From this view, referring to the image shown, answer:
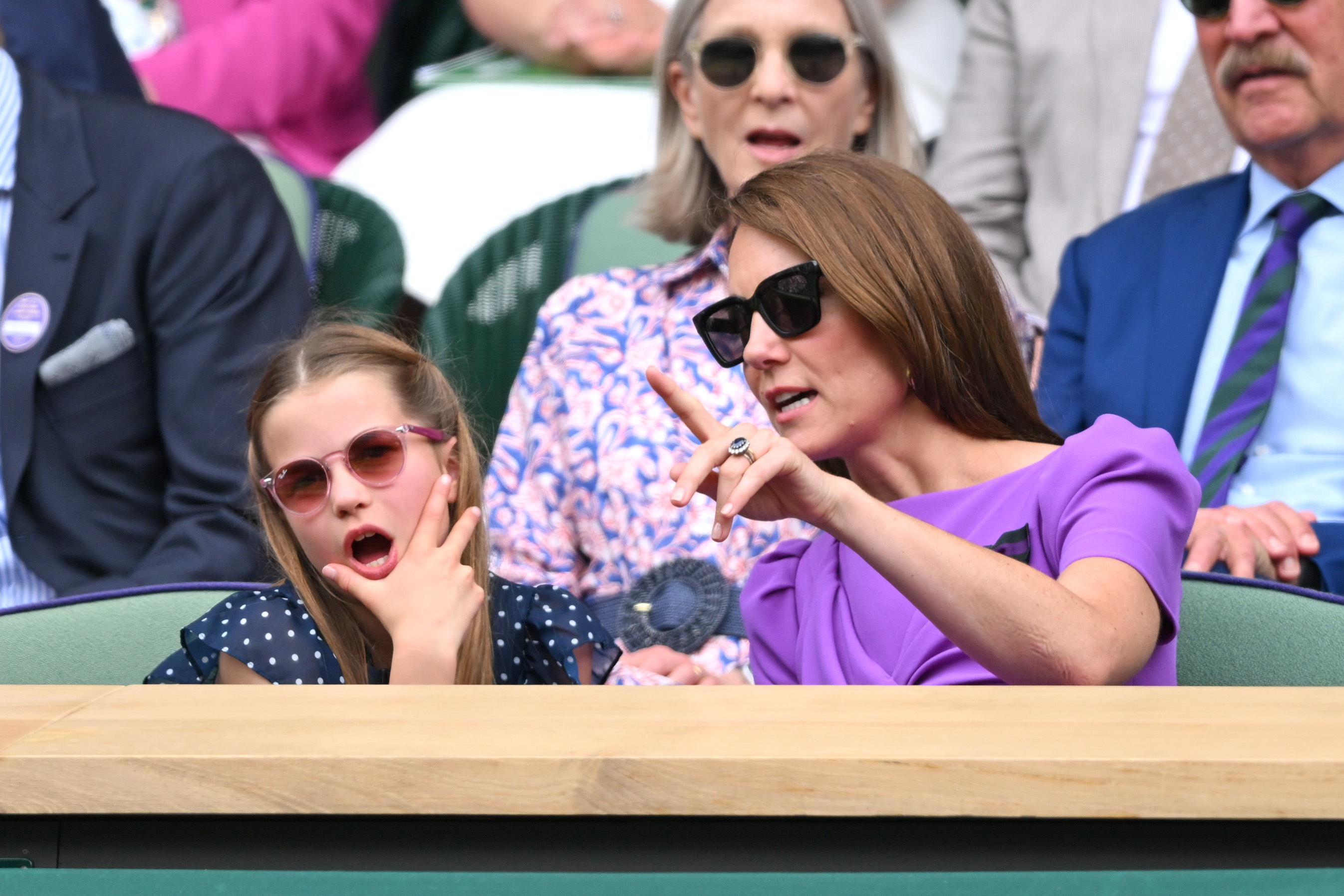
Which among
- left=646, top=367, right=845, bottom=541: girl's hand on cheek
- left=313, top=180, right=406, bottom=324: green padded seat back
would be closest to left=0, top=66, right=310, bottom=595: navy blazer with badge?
left=313, top=180, right=406, bottom=324: green padded seat back

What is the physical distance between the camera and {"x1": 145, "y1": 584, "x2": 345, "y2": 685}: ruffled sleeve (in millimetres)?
1583

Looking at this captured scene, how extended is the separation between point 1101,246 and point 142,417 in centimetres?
172

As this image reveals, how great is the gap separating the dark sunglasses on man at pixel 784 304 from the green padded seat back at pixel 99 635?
0.66 m

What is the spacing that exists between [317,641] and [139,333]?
108 centimetres

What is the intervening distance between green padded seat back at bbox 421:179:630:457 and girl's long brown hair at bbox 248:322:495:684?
3.19 feet

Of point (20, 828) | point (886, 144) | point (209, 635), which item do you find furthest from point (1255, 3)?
point (20, 828)

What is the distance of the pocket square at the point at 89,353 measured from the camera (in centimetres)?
246

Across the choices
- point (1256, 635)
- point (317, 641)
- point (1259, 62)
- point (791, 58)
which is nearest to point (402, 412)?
point (317, 641)

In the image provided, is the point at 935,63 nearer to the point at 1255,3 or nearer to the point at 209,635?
the point at 1255,3

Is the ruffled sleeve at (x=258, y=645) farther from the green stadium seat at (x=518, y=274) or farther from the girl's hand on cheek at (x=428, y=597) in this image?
the green stadium seat at (x=518, y=274)

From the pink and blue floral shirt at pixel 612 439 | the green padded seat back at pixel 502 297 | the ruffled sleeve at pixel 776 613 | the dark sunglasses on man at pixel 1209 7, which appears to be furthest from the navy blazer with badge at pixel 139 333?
the dark sunglasses on man at pixel 1209 7

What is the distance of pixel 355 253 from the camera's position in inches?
119

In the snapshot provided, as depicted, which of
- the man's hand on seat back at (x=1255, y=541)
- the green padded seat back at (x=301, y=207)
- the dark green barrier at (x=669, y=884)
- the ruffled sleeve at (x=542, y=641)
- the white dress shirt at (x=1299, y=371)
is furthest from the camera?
the green padded seat back at (x=301, y=207)

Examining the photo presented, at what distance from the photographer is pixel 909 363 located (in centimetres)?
163
